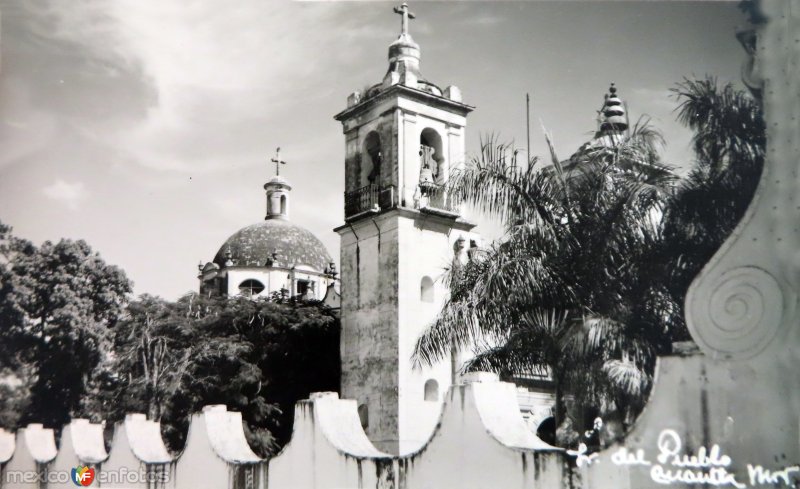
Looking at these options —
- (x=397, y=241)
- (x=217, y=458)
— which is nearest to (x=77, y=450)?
(x=217, y=458)

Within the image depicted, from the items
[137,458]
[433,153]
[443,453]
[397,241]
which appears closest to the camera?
[443,453]

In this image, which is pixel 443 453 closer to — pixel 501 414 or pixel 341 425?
pixel 501 414

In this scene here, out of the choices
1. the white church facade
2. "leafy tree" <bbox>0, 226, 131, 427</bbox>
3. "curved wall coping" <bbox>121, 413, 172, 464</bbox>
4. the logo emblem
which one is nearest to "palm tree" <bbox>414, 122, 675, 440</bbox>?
"curved wall coping" <bbox>121, 413, 172, 464</bbox>

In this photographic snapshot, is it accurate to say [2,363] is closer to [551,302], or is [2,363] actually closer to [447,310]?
[447,310]

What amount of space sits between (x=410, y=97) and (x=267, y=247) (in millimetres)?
9664

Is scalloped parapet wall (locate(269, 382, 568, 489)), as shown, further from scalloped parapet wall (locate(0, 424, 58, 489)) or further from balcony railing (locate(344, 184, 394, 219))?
balcony railing (locate(344, 184, 394, 219))

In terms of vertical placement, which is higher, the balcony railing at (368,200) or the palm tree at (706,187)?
the balcony railing at (368,200)

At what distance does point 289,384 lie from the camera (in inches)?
661

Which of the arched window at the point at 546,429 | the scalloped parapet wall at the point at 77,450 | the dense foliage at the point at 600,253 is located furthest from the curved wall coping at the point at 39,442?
the arched window at the point at 546,429

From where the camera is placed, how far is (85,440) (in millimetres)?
11430

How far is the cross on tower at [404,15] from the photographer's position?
9.91m

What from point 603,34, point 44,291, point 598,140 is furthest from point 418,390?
point 603,34

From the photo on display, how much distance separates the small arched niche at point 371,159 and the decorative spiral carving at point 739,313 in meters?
10.8

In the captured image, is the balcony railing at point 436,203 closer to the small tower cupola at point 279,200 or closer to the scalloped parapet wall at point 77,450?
the small tower cupola at point 279,200
